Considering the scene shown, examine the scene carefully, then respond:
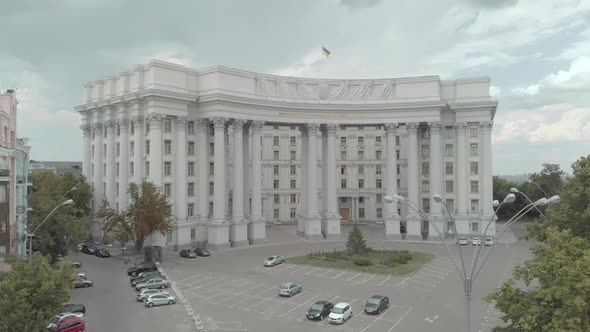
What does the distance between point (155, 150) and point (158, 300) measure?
28.7 meters

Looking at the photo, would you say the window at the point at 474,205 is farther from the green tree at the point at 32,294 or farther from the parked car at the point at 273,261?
the green tree at the point at 32,294

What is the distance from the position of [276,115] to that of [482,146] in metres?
32.6

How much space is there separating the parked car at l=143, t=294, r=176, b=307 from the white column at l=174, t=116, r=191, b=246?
85.6 feet

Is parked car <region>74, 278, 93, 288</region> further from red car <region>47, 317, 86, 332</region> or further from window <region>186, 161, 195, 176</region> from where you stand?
window <region>186, 161, 195, 176</region>

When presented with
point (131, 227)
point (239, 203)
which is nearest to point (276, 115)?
point (239, 203)

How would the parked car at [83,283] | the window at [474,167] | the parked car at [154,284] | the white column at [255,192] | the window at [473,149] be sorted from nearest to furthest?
the parked car at [154,284] < the parked car at [83,283] < the white column at [255,192] < the window at [474,167] < the window at [473,149]

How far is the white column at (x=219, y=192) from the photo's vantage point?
216ft

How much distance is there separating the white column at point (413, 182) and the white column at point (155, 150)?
37.8 m

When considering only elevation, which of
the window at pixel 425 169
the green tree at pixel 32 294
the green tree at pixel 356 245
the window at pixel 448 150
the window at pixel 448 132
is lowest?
the green tree at pixel 356 245

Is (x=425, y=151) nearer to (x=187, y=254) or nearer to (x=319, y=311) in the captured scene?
(x=187, y=254)

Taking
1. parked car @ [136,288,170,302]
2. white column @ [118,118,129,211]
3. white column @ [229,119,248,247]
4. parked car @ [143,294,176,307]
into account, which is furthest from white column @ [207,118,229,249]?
parked car @ [143,294,176,307]

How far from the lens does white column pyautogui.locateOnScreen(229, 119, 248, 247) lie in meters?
67.8

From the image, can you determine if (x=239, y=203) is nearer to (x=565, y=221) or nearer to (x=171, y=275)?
(x=171, y=275)

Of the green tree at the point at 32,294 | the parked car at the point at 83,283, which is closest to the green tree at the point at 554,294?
the green tree at the point at 32,294
